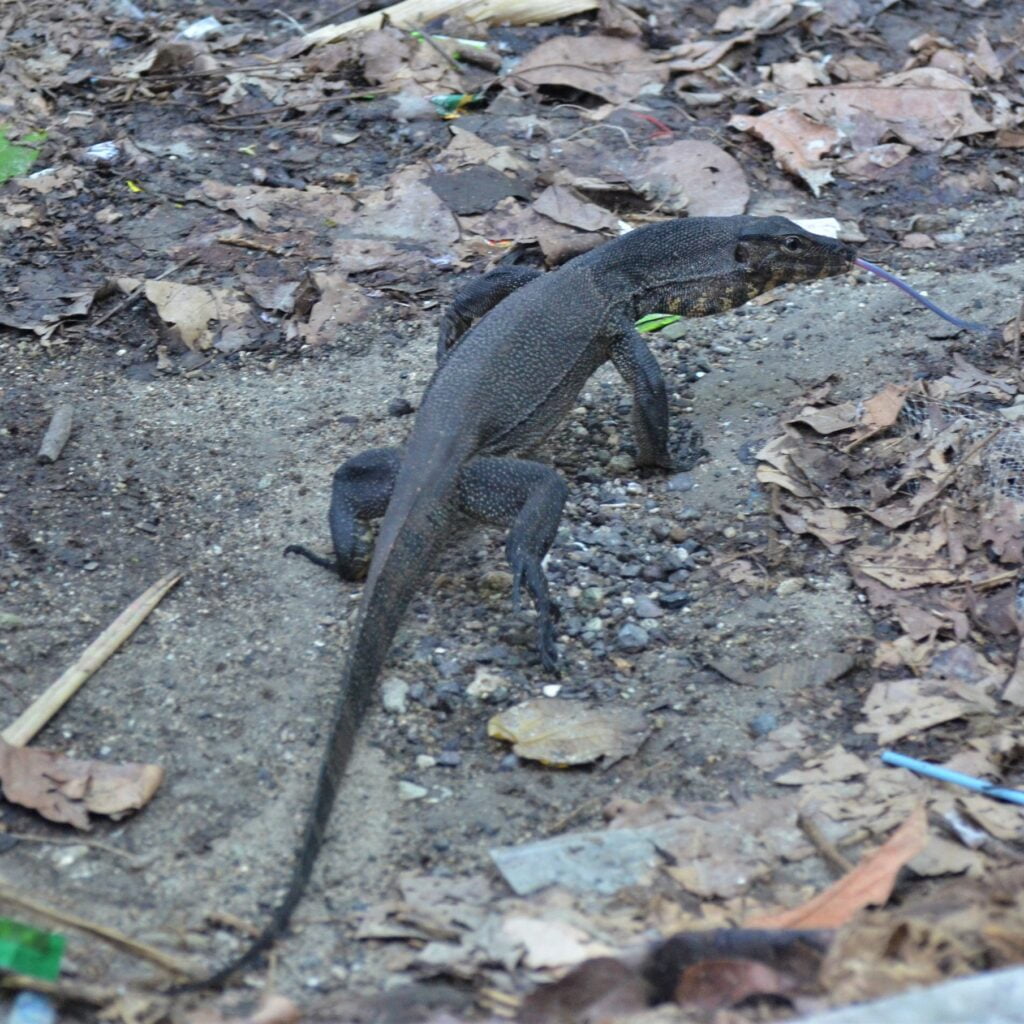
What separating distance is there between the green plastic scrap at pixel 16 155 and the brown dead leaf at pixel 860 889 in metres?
6.19

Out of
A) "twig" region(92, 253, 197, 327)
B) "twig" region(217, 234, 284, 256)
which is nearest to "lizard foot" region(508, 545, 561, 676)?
"twig" region(92, 253, 197, 327)

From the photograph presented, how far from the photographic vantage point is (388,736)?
4.26 m

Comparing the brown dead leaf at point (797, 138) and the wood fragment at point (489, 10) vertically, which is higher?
the wood fragment at point (489, 10)

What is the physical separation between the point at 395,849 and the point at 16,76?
21.3 ft

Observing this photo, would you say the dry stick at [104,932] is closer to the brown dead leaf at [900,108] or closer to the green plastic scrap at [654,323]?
the green plastic scrap at [654,323]

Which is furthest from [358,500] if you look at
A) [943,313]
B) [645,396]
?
[943,313]

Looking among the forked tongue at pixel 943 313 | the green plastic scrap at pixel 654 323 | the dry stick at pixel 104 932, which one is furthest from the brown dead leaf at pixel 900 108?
the dry stick at pixel 104 932

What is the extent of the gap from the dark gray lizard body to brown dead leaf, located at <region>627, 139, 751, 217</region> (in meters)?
1.44

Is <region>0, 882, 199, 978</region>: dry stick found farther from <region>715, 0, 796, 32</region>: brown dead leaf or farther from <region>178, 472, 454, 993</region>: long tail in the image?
<region>715, 0, 796, 32</region>: brown dead leaf

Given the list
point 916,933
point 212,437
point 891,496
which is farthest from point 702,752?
point 212,437

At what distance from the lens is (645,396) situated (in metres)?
5.55

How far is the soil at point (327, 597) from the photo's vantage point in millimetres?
3756

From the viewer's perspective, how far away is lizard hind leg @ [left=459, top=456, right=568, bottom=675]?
15.0 ft

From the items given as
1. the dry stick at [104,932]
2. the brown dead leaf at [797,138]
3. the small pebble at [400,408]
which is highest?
the brown dead leaf at [797,138]
